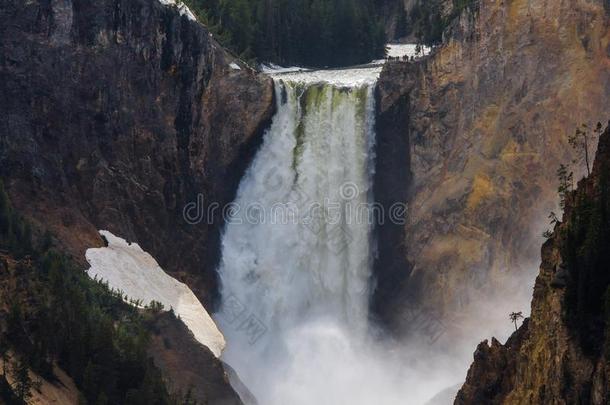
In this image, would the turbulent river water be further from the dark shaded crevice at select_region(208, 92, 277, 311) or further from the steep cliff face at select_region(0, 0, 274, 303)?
the steep cliff face at select_region(0, 0, 274, 303)

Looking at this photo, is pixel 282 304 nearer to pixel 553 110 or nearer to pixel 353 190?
pixel 353 190

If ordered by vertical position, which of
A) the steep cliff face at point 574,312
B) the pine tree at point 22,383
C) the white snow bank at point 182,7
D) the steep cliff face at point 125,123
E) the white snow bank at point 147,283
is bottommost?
the pine tree at point 22,383

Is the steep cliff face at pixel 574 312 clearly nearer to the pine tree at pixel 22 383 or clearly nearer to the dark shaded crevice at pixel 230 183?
the pine tree at pixel 22 383

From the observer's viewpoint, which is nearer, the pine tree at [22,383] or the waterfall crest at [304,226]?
the pine tree at [22,383]

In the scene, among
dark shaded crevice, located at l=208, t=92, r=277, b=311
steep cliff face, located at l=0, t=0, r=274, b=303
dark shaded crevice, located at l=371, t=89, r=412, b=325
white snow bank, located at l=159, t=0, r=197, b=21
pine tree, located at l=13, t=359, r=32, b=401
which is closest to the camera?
pine tree, located at l=13, t=359, r=32, b=401

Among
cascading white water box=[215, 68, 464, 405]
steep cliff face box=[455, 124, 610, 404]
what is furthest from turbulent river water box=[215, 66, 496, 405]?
steep cliff face box=[455, 124, 610, 404]

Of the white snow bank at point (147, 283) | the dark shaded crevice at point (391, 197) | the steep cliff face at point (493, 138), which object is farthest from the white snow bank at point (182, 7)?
the steep cliff face at point (493, 138)

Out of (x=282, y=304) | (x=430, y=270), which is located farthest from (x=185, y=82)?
(x=430, y=270)
